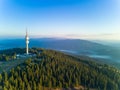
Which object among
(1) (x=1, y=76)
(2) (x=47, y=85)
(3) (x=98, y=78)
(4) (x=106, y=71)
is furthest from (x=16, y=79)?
(4) (x=106, y=71)

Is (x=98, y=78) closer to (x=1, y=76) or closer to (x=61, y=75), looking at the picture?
(x=61, y=75)

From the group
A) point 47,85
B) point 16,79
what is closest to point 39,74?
point 47,85

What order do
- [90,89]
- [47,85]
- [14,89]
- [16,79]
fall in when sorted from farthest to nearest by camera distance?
[90,89], [47,85], [16,79], [14,89]

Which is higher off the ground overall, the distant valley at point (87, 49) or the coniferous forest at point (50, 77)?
the coniferous forest at point (50, 77)

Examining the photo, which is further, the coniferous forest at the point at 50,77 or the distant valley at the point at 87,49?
the distant valley at the point at 87,49

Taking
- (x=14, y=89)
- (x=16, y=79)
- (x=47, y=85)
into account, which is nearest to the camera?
(x=14, y=89)

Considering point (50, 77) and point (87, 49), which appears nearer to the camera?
point (50, 77)

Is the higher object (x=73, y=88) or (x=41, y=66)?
(x=41, y=66)

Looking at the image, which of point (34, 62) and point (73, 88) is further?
point (34, 62)

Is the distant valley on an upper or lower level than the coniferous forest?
lower

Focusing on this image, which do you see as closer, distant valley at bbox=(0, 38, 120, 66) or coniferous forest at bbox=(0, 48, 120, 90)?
coniferous forest at bbox=(0, 48, 120, 90)
